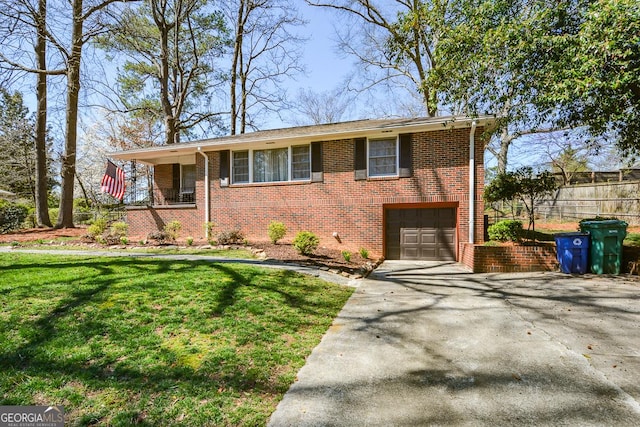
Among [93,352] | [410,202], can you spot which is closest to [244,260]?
[93,352]

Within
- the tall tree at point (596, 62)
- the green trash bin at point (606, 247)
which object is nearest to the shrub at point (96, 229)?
the tall tree at point (596, 62)

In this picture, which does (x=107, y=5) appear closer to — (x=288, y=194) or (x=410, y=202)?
(x=288, y=194)

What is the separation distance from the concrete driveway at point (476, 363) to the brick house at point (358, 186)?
4.35 metres

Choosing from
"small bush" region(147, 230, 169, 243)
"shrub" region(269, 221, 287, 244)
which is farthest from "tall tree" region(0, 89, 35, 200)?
"shrub" region(269, 221, 287, 244)

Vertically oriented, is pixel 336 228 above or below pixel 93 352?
above

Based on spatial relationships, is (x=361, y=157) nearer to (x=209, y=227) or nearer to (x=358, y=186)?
(x=358, y=186)

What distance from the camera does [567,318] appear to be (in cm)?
447

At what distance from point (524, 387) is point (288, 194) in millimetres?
9157

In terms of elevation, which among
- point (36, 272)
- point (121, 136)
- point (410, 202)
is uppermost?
point (121, 136)

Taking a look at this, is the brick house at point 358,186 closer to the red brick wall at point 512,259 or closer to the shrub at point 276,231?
the shrub at point 276,231

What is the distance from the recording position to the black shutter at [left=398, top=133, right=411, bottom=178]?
991 cm

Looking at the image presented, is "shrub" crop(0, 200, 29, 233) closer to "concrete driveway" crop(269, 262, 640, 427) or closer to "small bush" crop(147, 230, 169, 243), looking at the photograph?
"small bush" crop(147, 230, 169, 243)

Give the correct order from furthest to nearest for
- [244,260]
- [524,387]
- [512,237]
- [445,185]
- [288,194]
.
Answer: [288,194] → [445,185] → [512,237] → [244,260] → [524,387]

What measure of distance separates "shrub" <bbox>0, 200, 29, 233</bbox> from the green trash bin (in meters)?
22.2
